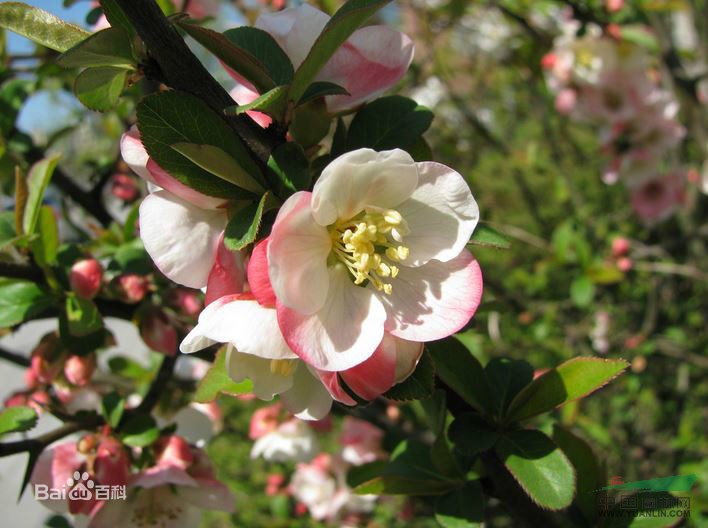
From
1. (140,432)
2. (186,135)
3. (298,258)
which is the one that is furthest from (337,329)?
(140,432)

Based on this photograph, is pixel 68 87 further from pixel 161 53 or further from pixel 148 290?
pixel 161 53

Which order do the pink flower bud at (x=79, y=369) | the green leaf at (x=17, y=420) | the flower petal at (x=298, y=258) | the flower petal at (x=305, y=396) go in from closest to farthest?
the flower petal at (x=298, y=258), the flower petal at (x=305, y=396), the green leaf at (x=17, y=420), the pink flower bud at (x=79, y=369)

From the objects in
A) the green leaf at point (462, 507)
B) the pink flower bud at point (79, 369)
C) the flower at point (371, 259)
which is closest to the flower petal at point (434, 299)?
the flower at point (371, 259)

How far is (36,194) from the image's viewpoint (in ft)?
2.34

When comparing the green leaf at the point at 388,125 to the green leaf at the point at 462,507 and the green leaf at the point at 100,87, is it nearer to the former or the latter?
the green leaf at the point at 100,87

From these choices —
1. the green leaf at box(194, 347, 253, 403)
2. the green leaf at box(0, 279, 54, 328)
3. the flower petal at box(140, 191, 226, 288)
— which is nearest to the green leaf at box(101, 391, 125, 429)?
the green leaf at box(0, 279, 54, 328)

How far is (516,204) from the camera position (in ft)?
13.4

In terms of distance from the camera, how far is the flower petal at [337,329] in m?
0.42

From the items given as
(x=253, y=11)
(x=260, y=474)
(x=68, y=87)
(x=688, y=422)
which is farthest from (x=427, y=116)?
(x=260, y=474)

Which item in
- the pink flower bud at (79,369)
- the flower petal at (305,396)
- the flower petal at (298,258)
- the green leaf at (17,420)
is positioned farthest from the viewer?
the pink flower bud at (79,369)

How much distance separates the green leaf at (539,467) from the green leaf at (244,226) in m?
0.30

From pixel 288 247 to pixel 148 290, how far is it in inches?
15.2

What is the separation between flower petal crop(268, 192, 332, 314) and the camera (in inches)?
16.3

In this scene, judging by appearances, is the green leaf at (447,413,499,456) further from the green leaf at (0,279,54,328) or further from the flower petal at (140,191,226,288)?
the green leaf at (0,279,54,328)
